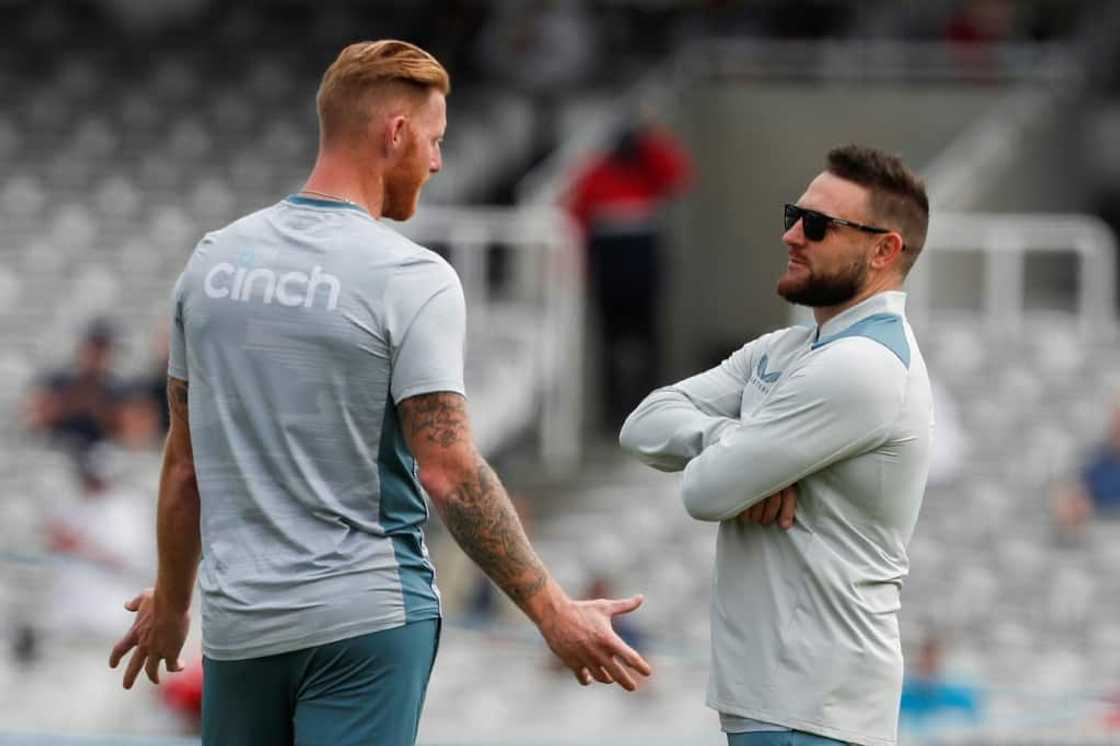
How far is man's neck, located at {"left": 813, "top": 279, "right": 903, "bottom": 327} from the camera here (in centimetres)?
411

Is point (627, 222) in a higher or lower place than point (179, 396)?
lower

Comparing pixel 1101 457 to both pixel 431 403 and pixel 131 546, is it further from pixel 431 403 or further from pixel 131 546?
pixel 431 403

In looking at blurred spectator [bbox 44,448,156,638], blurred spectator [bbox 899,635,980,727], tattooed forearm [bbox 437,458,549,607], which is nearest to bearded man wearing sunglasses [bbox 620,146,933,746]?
tattooed forearm [bbox 437,458,549,607]

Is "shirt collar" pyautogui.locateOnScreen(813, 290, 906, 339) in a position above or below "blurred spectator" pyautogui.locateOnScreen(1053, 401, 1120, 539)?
above

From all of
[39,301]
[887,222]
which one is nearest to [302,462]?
[887,222]

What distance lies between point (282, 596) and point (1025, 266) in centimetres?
1222

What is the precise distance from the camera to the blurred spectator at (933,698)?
8.95 metres

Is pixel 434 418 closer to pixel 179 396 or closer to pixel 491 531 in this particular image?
pixel 491 531

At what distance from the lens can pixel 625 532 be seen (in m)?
12.1

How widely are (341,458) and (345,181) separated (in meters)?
0.47

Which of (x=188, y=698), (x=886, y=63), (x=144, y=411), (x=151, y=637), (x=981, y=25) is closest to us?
(x=151, y=637)

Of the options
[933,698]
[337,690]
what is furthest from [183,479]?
[933,698]

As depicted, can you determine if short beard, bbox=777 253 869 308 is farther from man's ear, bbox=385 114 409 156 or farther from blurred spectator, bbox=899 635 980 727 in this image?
blurred spectator, bbox=899 635 980 727

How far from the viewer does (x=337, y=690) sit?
3.86 meters
